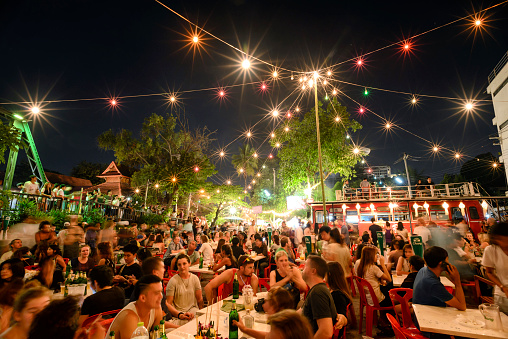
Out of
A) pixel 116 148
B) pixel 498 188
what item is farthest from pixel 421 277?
pixel 498 188

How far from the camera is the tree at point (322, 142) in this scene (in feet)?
72.6

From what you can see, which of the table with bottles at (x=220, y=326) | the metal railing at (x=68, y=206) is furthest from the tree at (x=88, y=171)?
the table with bottles at (x=220, y=326)

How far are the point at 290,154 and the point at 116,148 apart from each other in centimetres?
1847

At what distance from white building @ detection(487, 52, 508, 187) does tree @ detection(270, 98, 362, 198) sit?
34.5 feet

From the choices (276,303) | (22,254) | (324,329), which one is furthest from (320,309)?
(22,254)

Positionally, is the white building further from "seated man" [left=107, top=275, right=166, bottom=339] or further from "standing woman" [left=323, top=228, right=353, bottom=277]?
"seated man" [left=107, top=275, right=166, bottom=339]

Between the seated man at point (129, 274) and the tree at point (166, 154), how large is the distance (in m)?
15.9

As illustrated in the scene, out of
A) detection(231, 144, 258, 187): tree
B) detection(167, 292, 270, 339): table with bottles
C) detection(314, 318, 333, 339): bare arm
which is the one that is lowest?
detection(167, 292, 270, 339): table with bottles

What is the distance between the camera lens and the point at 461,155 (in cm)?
1952

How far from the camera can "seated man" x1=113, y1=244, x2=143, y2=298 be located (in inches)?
181

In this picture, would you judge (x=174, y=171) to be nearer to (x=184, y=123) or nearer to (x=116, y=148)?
(x=184, y=123)

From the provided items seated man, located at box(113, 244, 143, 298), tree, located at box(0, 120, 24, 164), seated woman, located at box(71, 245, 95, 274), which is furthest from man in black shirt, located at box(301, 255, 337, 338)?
tree, located at box(0, 120, 24, 164)

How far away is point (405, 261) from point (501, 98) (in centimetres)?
2188

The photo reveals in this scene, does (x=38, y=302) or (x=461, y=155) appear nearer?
(x=38, y=302)
